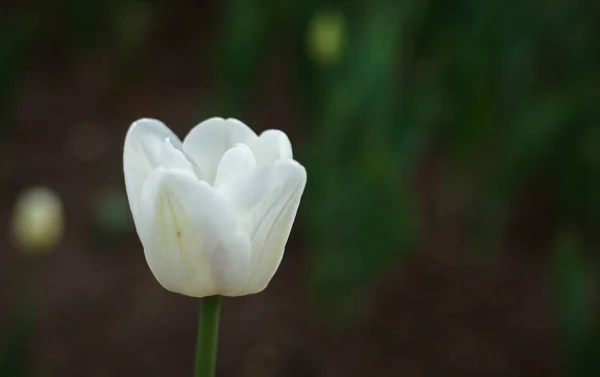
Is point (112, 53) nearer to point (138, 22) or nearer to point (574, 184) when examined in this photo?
point (138, 22)

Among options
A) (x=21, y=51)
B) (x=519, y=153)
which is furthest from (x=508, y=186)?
(x=21, y=51)

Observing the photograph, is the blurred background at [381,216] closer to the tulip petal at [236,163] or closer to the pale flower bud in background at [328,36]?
the pale flower bud in background at [328,36]

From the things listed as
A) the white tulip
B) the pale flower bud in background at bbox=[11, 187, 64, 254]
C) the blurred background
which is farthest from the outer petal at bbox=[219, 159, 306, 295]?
the pale flower bud in background at bbox=[11, 187, 64, 254]

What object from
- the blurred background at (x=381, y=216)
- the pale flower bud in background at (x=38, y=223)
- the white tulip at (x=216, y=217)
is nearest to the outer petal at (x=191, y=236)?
the white tulip at (x=216, y=217)

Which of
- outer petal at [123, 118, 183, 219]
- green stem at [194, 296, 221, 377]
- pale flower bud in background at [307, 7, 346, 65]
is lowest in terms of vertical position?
green stem at [194, 296, 221, 377]

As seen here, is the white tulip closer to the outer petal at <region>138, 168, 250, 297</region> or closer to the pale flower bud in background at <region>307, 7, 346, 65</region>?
the outer petal at <region>138, 168, 250, 297</region>

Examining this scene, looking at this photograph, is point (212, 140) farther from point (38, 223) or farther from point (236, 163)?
point (38, 223)

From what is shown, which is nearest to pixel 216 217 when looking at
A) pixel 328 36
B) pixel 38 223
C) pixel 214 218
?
pixel 214 218
